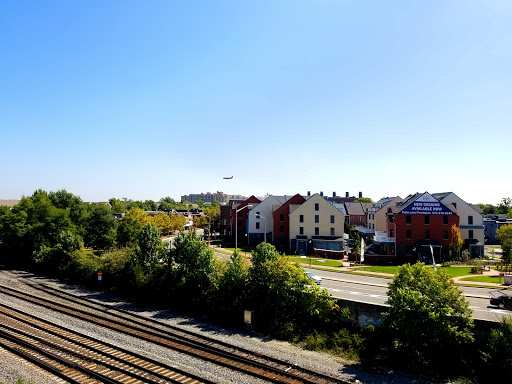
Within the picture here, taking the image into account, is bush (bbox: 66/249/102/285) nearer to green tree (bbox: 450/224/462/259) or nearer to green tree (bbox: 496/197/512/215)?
green tree (bbox: 450/224/462/259)

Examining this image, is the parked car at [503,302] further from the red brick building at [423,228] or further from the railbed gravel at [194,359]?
the red brick building at [423,228]

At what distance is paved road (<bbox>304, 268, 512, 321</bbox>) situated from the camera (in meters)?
24.0

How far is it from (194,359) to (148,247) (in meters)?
15.7

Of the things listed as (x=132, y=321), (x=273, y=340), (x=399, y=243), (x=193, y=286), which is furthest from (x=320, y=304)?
(x=399, y=243)

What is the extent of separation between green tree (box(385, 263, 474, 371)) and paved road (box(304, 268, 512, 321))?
5.23 meters

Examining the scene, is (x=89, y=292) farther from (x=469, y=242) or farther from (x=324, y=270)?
(x=469, y=242)

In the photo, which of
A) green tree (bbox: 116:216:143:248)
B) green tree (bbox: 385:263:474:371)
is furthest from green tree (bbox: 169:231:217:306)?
green tree (bbox: 116:216:143:248)

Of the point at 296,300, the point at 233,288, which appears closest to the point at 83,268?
the point at 233,288

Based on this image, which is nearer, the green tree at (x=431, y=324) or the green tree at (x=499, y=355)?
the green tree at (x=499, y=355)

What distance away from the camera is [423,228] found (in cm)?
5325

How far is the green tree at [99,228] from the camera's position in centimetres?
5551

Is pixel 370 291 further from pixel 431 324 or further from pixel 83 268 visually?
pixel 83 268

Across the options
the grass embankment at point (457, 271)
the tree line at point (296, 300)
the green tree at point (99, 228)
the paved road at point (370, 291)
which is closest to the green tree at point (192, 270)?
the tree line at point (296, 300)

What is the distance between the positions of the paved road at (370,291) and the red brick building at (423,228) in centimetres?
1754
